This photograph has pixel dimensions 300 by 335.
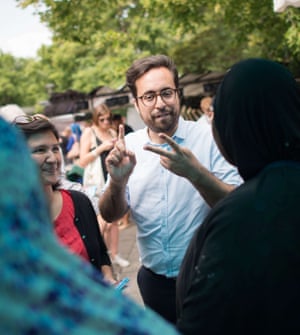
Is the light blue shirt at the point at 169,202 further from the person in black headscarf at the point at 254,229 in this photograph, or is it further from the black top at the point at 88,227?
the person in black headscarf at the point at 254,229

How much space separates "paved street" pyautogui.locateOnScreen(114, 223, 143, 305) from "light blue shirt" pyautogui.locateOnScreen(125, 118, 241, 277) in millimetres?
2528

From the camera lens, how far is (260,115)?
148cm

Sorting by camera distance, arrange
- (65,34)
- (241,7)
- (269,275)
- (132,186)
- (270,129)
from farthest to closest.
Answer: (65,34)
(241,7)
(132,186)
(270,129)
(269,275)

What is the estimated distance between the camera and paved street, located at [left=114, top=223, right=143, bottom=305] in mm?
5384

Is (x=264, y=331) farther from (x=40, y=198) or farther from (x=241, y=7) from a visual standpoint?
(x=241, y=7)

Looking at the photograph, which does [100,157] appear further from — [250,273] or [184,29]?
[250,273]

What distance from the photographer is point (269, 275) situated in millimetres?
1334

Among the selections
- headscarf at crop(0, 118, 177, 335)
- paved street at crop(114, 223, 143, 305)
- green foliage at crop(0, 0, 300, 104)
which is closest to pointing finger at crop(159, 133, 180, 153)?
headscarf at crop(0, 118, 177, 335)

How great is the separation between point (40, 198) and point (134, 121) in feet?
44.7

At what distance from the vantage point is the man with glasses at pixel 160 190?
8.24 ft

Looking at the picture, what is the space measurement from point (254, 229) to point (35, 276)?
819mm

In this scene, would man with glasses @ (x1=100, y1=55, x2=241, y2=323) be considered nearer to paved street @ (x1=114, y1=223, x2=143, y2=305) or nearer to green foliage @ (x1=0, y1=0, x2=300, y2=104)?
paved street @ (x1=114, y1=223, x2=143, y2=305)

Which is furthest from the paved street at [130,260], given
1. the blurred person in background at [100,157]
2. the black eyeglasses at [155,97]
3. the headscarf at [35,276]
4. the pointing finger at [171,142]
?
the headscarf at [35,276]

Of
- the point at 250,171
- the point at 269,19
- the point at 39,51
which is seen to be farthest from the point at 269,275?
the point at 39,51
